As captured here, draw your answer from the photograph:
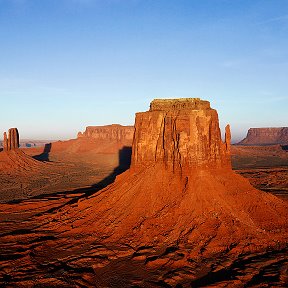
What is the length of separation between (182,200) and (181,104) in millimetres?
8684

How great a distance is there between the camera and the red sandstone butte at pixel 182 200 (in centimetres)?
2294

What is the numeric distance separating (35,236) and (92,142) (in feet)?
345

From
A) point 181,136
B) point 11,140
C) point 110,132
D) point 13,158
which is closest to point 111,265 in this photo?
point 181,136

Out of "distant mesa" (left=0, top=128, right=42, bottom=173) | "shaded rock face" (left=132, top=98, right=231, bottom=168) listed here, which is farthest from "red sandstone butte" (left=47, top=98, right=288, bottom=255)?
"distant mesa" (left=0, top=128, right=42, bottom=173)

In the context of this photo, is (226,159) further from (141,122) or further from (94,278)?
(94,278)

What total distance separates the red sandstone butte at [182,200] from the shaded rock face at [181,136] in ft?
0.28

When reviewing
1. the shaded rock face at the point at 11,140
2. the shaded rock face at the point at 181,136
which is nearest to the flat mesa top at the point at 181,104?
the shaded rock face at the point at 181,136

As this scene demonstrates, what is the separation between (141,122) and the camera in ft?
98.1

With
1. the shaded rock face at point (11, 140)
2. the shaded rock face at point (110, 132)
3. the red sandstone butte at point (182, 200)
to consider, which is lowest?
the red sandstone butte at point (182, 200)

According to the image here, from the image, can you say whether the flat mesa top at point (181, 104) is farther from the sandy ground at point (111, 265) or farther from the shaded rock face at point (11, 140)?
the shaded rock face at point (11, 140)

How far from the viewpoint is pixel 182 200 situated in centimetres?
2578

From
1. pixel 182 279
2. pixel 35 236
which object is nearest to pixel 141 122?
pixel 35 236

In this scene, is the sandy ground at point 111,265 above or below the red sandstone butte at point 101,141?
below

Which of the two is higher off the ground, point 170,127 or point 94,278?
point 170,127
